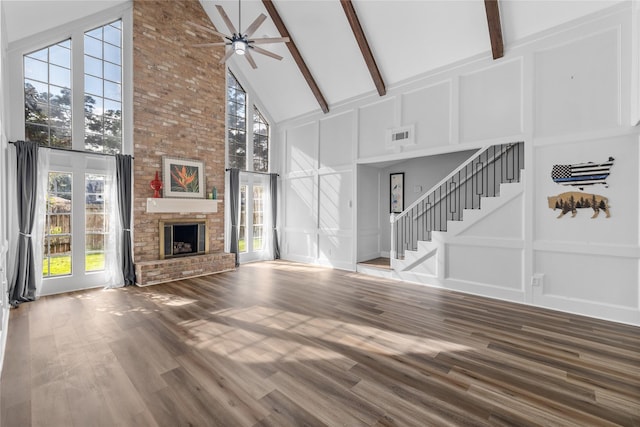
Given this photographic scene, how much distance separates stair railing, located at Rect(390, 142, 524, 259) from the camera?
5477mm

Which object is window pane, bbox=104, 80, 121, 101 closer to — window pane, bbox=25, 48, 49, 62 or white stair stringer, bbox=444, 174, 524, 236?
window pane, bbox=25, 48, 49, 62

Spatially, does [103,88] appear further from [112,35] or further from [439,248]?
[439,248]

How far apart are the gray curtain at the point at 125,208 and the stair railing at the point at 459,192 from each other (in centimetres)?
510

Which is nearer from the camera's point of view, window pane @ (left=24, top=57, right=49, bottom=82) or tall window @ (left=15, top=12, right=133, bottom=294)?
window pane @ (left=24, top=57, right=49, bottom=82)

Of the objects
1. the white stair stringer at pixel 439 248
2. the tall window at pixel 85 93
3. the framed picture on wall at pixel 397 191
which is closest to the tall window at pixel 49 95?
the tall window at pixel 85 93

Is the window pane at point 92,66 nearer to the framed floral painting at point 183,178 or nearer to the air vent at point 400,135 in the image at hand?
the framed floral painting at point 183,178

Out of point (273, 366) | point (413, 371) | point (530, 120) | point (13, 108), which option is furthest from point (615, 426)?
point (13, 108)

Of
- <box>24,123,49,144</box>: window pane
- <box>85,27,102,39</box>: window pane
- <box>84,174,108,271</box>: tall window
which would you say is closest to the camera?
<box>24,123,49,144</box>: window pane

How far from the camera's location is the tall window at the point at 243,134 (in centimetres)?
775

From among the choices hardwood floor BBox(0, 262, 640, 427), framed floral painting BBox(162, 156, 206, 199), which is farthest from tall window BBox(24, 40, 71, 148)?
hardwood floor BBox(0, 262, 640, 427)

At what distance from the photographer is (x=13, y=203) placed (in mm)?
4555

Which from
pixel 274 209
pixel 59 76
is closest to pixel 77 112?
pixel 59 76

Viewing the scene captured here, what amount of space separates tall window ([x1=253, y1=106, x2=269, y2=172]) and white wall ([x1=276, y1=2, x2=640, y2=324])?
11.1 ft

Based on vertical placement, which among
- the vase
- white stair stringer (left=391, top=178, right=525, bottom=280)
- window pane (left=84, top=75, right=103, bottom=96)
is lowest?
white stair stringer (left=391, top=178, right=525, bottom=280)
